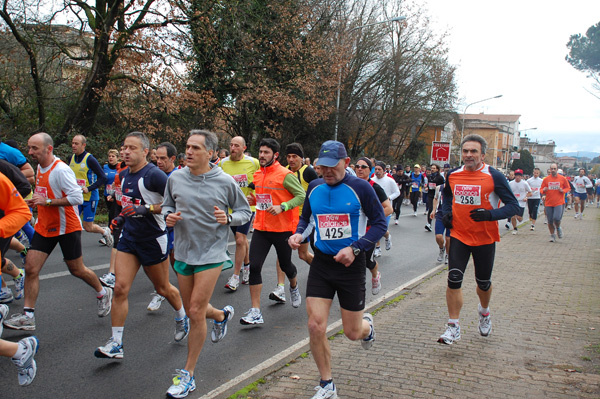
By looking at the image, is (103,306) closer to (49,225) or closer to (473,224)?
(49,225)

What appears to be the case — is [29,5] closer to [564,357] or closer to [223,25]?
[223,25]

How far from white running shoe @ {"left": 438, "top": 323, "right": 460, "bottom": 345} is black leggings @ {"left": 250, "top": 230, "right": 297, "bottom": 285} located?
1973mm

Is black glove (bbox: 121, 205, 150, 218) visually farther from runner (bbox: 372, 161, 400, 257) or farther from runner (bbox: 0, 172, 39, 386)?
runner (bbox: 372, 161, 400, 257)

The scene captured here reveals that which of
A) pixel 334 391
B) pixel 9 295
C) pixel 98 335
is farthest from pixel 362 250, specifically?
pixel 9 295

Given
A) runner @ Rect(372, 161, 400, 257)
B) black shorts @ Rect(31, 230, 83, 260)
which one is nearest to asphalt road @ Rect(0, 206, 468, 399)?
black shorts @ Rect(31, 230, 83, 260)

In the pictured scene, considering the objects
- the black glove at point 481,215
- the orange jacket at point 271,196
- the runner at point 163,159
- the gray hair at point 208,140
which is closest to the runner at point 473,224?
the black glove at point 481,215

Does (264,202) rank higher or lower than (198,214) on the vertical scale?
lower

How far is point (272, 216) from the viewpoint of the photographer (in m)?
5.96

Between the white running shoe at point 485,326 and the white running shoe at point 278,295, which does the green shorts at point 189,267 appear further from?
the white running shoe at point 485,326

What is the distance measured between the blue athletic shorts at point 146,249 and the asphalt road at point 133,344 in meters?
0.90

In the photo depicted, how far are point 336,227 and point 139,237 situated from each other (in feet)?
6.45

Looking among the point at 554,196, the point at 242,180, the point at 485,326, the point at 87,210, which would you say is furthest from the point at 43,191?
the point at 554,196

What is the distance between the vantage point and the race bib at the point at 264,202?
6.07 metres

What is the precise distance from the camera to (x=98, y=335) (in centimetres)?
510
